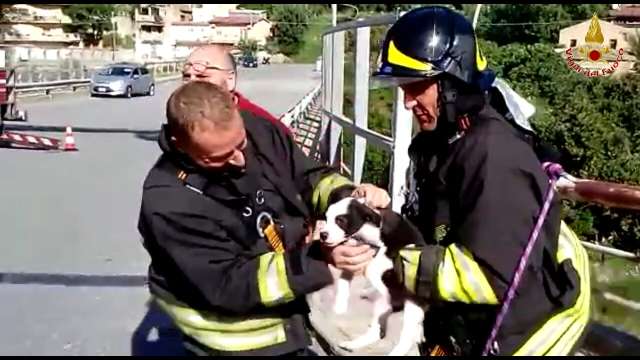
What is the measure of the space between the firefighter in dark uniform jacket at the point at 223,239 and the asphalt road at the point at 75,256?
228cm

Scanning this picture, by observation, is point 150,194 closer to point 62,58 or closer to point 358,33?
point 358,33

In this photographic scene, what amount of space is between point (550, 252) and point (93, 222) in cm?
711

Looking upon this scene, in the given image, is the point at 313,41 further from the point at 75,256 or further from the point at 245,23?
the point at 75,256

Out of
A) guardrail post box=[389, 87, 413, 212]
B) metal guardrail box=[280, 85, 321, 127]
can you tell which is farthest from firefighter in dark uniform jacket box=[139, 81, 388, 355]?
metal guardrail box=[280, 85, 321, 127]

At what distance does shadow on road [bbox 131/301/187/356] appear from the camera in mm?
4898

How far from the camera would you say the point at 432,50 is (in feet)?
8.17

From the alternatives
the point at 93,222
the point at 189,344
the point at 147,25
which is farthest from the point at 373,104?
the point at 147,25

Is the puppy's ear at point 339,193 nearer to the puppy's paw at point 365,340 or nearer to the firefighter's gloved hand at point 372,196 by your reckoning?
the firefighter's gloved hand at point 372,196

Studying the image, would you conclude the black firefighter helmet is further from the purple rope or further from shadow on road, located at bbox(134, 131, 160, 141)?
shadow on road, located at bbox(134, 131, 160, 141)

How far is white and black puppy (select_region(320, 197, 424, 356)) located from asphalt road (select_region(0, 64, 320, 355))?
2485mm

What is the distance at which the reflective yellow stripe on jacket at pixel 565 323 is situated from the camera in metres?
2.45

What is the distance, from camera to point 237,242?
2.66 metres

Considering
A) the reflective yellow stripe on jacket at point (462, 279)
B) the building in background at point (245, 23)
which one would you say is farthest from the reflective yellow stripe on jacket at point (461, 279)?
the building in background at point (245, 23)

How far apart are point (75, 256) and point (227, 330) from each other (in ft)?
16.0
